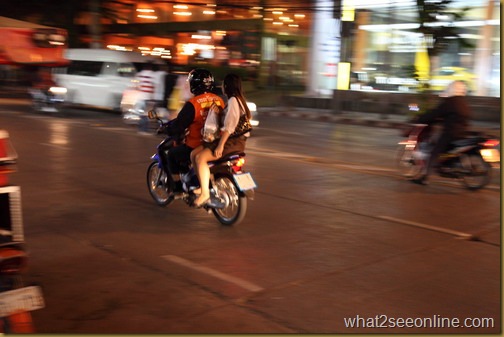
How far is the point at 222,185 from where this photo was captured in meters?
7.32

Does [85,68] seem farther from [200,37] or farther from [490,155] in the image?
[490,155]

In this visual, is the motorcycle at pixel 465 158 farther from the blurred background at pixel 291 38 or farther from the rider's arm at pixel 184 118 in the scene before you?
the blurred background at pixel 291 38

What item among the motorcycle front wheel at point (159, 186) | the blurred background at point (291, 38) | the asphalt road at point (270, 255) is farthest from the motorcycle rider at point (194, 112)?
the blurred background at point (291, 38)

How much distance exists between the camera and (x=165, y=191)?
8.04 metres

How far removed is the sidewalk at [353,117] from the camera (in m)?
22.4

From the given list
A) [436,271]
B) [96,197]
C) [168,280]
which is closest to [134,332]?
[168,280]

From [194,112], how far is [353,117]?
1831 cm

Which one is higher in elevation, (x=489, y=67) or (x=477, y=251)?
(x=489, y=67)

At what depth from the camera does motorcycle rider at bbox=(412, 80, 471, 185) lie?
9.60 m

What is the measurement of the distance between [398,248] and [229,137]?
2289 millimetres

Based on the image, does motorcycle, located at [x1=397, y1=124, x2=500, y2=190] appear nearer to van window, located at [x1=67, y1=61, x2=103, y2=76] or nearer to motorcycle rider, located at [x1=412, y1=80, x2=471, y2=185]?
motorcycle rider, located at [x1=412, y1=80, x2=471, y2=185]

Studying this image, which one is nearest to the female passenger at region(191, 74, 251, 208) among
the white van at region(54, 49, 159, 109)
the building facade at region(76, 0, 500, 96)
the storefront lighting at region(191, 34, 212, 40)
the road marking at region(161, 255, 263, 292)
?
the road marking at region(161, 255, 263, 292)

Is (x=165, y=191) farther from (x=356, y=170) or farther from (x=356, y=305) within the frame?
(x=356, y=170)

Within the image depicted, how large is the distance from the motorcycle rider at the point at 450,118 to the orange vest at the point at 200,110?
4274 mm
